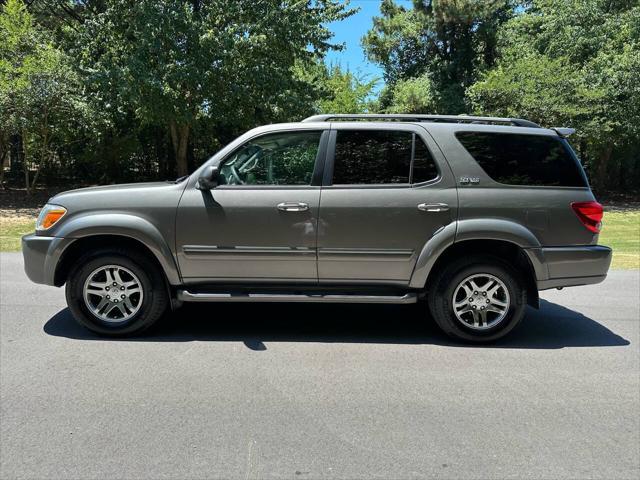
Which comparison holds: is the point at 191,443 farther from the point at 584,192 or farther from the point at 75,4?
A: the point at 75,4

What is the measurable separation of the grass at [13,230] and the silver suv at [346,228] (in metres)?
6.92

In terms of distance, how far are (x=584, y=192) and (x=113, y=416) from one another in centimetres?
432

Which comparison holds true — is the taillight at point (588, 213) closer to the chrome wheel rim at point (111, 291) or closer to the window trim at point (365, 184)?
the window trim at point (365, 184)

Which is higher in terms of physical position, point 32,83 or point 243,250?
point 32,83

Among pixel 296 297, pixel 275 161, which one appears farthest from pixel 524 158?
pixel 296 297

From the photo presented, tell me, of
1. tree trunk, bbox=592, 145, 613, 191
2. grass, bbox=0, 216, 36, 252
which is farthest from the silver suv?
tree trunk, bbox=592, 145, 613, 191

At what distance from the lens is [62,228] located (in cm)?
498

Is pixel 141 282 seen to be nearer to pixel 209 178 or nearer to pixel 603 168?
A: pixel 209 178

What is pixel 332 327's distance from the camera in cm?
556

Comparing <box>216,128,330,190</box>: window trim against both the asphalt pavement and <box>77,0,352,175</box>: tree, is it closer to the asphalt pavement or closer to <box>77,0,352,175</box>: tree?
the asphalt pavement

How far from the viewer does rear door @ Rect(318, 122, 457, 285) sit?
487 cm

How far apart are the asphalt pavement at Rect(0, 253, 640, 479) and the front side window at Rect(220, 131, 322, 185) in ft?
4.94

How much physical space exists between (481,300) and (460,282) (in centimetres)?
26

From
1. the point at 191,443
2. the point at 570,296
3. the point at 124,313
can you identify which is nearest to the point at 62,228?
the point at 124,313
